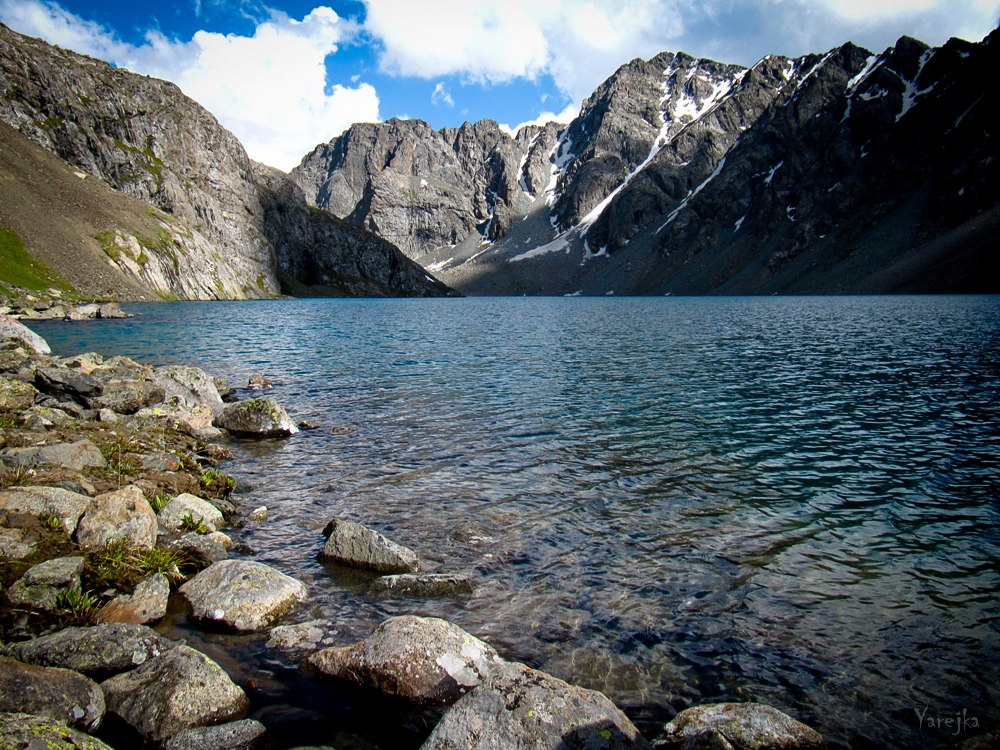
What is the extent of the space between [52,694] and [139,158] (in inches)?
8206

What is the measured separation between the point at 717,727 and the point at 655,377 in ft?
90.8

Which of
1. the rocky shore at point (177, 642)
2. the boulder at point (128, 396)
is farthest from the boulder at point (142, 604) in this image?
the boulder at point (128, 396)

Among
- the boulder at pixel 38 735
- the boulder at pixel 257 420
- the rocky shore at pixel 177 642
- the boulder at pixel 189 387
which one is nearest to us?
the boulder at pixel 38 735

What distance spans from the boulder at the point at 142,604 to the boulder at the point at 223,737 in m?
3.37

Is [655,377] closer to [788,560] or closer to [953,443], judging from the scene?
[953,443]

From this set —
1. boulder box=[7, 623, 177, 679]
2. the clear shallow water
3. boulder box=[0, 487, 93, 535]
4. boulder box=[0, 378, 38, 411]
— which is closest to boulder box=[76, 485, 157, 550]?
boulder box=[0, 487, 93, 535]

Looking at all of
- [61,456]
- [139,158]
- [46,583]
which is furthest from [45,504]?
[139,158]

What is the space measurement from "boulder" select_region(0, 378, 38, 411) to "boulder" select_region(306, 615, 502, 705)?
1751 cm

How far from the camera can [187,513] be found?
1261 cm

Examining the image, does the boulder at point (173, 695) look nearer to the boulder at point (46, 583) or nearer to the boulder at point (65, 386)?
the boulder at point (46, 583)

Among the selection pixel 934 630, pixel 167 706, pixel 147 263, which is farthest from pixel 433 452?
pixel 147 263

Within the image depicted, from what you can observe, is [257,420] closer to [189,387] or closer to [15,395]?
[189,387]

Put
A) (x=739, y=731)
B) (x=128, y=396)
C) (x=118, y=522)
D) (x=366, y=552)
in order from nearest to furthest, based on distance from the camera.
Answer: (x=739, y=731) < (x=118, y=522) < (x=366, y=552) < (x=128, y=396)

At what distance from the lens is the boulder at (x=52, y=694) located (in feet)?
19.6
